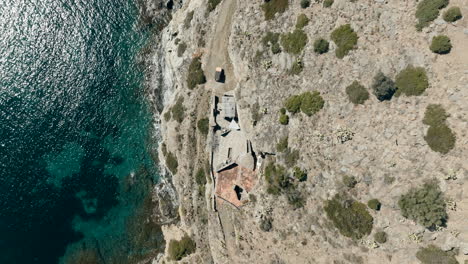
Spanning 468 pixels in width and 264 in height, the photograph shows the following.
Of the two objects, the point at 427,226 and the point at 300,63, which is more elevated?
the point at 300,63

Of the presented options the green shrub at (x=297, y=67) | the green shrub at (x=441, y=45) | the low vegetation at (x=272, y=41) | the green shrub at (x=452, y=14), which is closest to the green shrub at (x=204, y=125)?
the low vegetation at (x=272, y=41)

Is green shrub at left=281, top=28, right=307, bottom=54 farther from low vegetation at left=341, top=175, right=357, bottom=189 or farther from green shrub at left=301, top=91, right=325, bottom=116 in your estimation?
low vegetation at left=341, top=175, right=357, bottom=189

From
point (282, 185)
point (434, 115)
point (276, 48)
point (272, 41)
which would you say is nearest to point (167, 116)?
point (272, 41)

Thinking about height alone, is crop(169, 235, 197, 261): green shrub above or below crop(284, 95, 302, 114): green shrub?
below

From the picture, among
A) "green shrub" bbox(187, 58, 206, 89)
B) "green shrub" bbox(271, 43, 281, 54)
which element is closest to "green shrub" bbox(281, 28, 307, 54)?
"green shrub" bbox(271, 43, 281, 54)

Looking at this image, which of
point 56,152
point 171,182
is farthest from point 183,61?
point 56,152

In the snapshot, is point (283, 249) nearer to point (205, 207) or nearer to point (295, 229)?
point (295, 229)
